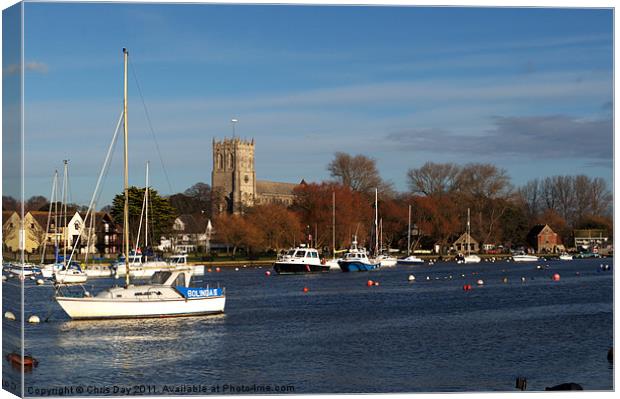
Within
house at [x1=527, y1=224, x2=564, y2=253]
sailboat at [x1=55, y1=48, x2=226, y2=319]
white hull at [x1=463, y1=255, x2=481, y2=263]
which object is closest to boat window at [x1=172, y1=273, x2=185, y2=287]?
sailboat at [x1=55, y1=48, x2=226, y2=319]

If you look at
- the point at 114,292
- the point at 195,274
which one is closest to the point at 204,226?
the point at 195,274

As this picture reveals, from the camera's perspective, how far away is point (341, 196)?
8656 cm

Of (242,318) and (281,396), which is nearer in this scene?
(281,396)

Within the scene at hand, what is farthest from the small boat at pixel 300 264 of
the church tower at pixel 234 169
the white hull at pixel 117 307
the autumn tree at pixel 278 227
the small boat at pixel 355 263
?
the church tower at pixel 234 169

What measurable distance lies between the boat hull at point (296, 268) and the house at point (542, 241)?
1349 inches

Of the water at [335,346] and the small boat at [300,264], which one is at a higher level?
the small boat at [300,264]

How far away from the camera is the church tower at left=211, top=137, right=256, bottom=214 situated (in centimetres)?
18068

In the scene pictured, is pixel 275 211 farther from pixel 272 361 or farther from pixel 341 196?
pixel 272 361

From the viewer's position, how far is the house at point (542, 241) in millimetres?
98681

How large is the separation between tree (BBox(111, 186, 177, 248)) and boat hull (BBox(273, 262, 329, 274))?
36.2ft

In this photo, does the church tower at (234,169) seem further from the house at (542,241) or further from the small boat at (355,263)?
the small boat at (355,263)

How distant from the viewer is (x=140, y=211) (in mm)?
77312

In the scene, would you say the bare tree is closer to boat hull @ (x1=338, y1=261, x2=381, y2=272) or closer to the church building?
boat hull @ (x1=338, y1=261, x2=381, y2=272)

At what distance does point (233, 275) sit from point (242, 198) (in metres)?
112
